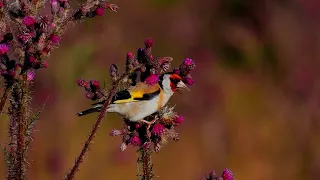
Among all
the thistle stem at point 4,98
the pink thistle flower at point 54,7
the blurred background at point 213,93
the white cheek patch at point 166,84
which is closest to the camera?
the thistle stem at point 4,98

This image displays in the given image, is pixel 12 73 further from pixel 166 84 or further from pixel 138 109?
pixel 166 84

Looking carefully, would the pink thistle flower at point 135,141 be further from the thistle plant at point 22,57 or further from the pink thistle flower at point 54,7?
the pink thistle flower at point 54,7

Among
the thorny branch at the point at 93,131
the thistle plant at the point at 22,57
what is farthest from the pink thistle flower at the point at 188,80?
the thistle plant at the point at 22,57

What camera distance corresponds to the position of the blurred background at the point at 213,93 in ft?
18.9

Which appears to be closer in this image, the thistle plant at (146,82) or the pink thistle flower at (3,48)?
the pink thistle flower at (3,48)

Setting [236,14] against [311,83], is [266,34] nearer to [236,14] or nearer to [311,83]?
[311,83]

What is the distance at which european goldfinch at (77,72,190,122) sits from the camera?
3027 mm

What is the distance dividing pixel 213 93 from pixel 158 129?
4527mm

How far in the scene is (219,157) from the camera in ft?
20.4

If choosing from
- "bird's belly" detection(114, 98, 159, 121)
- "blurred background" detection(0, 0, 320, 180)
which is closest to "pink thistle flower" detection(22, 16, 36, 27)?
"bird's belly" detection(114, 98, 159, 121)

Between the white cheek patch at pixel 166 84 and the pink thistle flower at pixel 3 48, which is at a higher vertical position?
the pink thistle flower at pixel 3 48

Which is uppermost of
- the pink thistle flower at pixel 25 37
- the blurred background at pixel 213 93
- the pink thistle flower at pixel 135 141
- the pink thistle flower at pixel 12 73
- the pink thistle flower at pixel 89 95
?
the pink thistle flower at pixel 25 37

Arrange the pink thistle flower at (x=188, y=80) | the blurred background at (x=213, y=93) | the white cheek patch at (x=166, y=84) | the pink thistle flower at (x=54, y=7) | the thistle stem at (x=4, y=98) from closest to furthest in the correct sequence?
1. the thistle stem at (x=4, y=98)
2. the pink thistle flower at (x=54, y=7)
3. the pink thistle flower at (x=188, y=80)
4. the white cheek patch at (x=166, y=84)
5. the blurred background at (x=213, y=93)

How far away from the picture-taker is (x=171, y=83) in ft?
10.3
